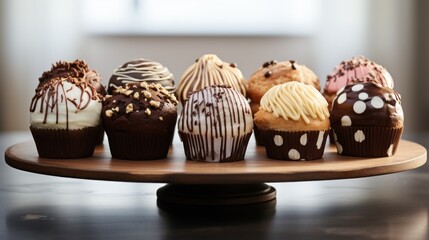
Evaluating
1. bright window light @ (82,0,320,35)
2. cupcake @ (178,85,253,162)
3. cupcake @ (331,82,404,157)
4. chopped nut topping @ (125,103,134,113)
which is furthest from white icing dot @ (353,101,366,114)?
bright window light @ (82,0,320,35)

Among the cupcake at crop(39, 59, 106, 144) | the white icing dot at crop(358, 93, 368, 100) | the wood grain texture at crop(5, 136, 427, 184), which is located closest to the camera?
the wood grain texture at crop(5, 136, 427, 184)

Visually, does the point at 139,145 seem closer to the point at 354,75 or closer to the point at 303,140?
the point at 303,140

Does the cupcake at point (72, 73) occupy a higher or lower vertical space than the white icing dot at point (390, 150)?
higher

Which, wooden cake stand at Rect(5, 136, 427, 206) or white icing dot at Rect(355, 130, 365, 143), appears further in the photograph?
white icing dot at Rect(355, 130, 365, 143)

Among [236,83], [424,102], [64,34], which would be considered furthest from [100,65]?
[236,83]

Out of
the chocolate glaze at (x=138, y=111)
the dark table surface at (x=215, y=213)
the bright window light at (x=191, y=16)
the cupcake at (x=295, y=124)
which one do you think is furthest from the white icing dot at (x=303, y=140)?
the bright window light at (x=191, y=16)

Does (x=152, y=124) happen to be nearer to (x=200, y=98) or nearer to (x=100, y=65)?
(x=200, y=98)

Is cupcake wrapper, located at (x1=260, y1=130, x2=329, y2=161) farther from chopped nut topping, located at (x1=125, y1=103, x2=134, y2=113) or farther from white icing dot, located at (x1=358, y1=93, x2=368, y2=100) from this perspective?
chopped nut topping, located at (x1=125, y1=103, x2=134, y2=113)

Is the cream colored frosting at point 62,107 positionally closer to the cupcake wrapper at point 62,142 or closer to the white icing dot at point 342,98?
the cupcake wrapper at point 62,142
